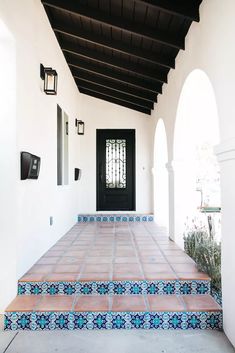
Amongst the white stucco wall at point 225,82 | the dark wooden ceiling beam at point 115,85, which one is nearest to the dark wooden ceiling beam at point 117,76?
the dark wooden ceiling beam at point 115,85

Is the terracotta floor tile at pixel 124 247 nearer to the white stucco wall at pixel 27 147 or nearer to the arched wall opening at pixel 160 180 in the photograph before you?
the white stucco wall at pixel 27 147

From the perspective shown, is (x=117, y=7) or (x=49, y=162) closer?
(x=117, y=7)

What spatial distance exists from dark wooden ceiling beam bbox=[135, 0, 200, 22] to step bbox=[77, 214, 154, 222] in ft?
14.5

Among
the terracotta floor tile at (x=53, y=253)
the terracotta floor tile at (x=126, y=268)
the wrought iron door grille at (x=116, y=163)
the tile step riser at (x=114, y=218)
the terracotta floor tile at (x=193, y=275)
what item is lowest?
the terracotta floor tile at (x=193, y=275)

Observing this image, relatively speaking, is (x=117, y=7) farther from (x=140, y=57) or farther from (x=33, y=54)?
(x=33, y=54)

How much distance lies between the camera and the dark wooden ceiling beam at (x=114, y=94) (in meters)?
6.37

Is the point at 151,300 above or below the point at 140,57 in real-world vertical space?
below

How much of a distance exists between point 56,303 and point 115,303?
20.6 inches

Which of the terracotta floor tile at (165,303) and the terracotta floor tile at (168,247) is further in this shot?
the terracotta floor tile at (168,247)

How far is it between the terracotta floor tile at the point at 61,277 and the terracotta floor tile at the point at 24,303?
192 millimetres

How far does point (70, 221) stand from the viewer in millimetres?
5727

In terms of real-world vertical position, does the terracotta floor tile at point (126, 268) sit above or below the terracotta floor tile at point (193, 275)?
above

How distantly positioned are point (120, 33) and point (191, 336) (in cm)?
371

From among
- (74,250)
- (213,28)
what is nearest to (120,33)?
(213,28)
